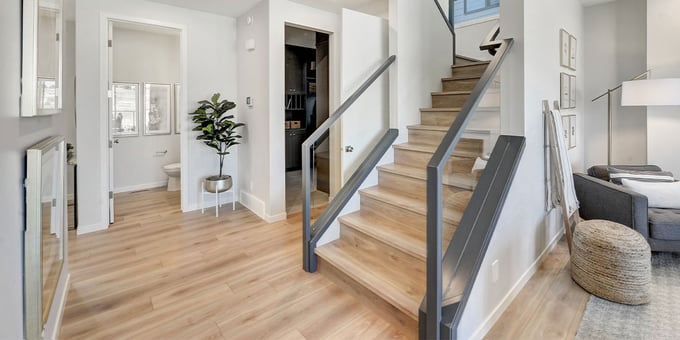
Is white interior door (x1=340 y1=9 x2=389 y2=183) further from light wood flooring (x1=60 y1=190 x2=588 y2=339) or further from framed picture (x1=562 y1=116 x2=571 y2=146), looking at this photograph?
framed picture (x1=562 y1=116 x2=571 y2=146)

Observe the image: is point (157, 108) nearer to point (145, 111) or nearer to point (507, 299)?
point (145, 111)

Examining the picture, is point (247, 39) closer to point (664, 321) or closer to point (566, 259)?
point (566, 259)

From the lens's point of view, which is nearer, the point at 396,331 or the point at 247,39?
the point at 396,331

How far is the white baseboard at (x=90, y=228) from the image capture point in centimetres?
349

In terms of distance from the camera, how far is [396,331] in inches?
74.1

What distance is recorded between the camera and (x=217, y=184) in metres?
4.08

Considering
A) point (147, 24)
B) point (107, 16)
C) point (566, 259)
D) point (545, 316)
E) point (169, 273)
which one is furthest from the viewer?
point (147, 24)

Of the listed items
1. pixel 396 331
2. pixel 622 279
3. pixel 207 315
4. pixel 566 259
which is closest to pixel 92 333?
pixel 207 315

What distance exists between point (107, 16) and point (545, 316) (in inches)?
194

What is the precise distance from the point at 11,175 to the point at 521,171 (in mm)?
2656

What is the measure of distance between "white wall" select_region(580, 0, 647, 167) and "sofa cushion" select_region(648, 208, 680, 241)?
2.06 m

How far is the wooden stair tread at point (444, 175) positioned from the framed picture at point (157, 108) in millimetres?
4432

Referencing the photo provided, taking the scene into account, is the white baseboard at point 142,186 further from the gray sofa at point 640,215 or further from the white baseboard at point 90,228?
the gray sofa at point 640,215

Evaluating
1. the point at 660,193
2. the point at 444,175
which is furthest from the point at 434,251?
the point at 660,193
